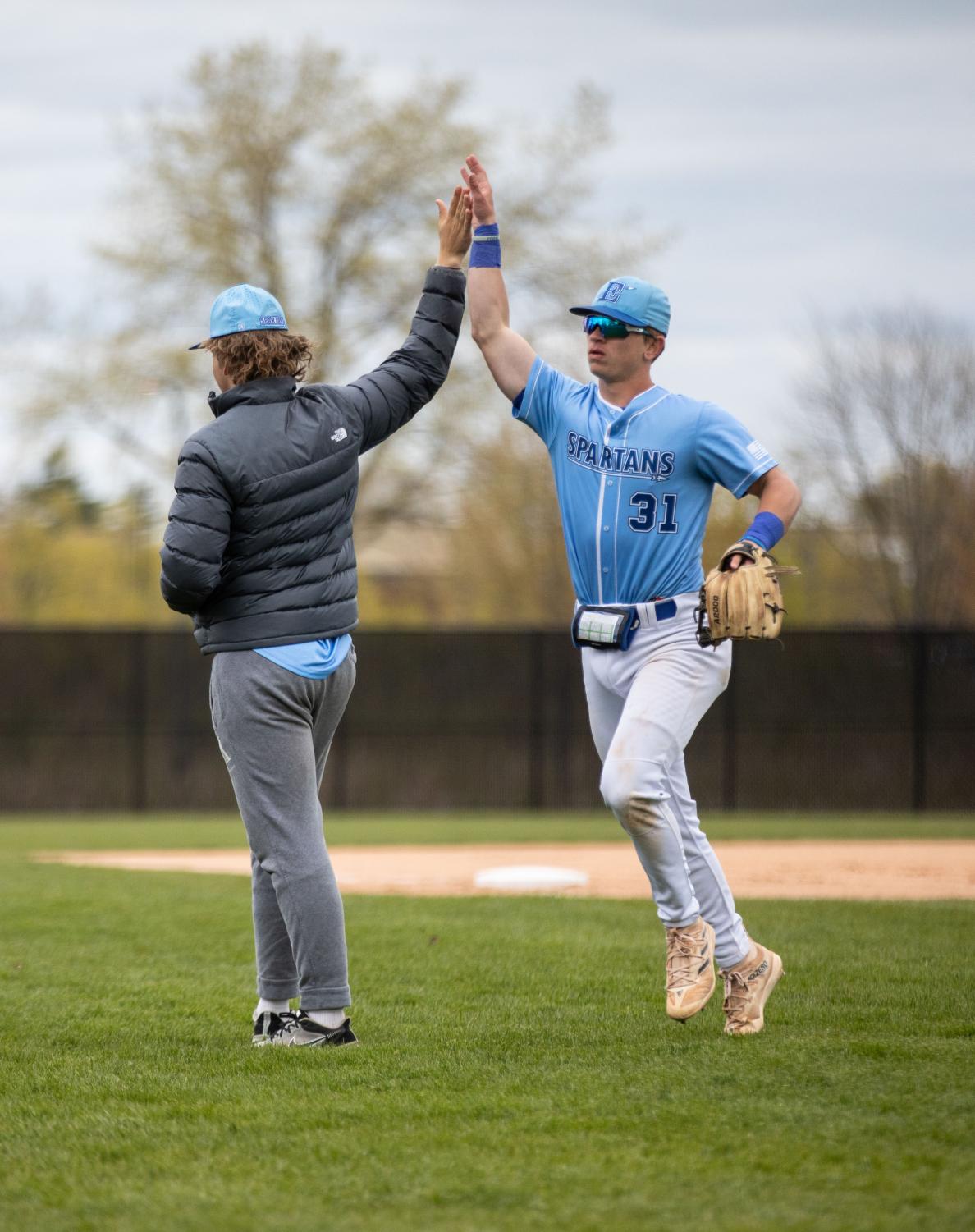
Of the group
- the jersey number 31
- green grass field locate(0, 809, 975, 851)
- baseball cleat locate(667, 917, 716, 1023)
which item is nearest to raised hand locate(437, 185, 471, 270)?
the jersey number 31

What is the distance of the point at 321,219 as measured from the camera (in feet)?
102

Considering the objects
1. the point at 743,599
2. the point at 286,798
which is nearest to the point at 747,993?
the point at 743,599

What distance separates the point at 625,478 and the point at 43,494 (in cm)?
2917

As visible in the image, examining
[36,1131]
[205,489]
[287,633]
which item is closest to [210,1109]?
[36,1131]

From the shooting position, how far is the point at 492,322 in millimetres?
5590

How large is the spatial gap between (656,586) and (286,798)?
1374 millimetres

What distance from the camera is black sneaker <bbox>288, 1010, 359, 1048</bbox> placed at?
5.01 m

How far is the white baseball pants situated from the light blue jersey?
12 cm

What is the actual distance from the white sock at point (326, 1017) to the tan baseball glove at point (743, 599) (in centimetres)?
166

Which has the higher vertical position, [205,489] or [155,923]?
[205,489]

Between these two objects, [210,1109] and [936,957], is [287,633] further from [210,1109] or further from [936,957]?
[936,957]

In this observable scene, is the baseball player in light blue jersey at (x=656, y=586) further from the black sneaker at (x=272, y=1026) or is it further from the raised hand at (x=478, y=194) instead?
the black sneaker at (x=272, y=1026)

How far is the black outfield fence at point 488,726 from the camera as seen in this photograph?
20.4 meters

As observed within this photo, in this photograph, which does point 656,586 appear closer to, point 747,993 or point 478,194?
point 747,993
